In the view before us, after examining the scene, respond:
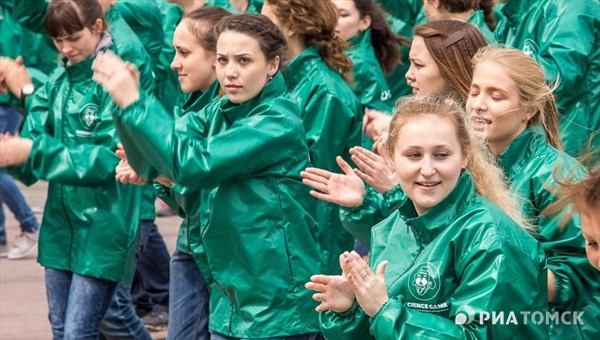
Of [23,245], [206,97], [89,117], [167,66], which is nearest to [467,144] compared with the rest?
[206,97]

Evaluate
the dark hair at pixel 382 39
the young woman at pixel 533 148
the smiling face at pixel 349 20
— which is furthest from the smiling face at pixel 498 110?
the dark hair at pixel 382 39

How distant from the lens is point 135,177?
5113 millimetres

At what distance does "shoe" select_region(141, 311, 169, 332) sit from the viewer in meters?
7.74

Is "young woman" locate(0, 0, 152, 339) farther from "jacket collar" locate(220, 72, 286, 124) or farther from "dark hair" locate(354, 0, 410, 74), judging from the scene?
"dark hair" locate(354, 0, 410, 74)

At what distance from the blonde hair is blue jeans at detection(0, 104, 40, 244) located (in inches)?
241

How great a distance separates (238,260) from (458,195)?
50.2 inches

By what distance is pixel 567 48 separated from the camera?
19.0 ft

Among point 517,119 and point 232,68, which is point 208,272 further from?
point 517,119

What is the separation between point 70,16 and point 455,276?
3069mm

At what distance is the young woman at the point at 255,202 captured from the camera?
4.62 meters

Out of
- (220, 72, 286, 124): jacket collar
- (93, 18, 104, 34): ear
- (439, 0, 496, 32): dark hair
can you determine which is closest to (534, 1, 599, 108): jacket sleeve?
(439, 0, 496, 32): dark hair

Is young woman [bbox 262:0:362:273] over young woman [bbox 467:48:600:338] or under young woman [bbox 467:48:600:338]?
under

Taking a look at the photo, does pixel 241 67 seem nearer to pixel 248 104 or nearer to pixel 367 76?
pixel 248 104

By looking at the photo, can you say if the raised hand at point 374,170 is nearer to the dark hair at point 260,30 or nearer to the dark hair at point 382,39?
the dark hair at point 260,30
